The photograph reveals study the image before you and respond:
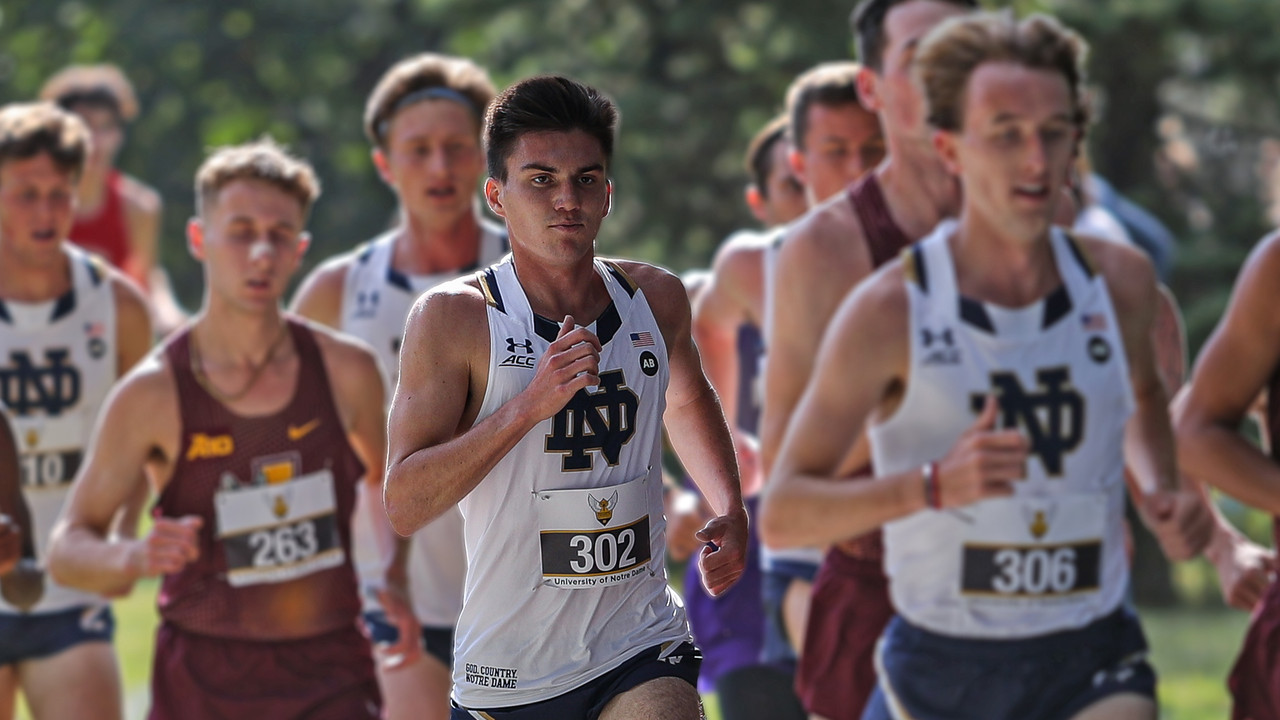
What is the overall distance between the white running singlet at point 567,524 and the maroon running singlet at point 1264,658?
2159 mm

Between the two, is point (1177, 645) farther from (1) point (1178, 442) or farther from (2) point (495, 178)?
(2) point (495, 178)

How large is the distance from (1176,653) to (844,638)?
8315 mm

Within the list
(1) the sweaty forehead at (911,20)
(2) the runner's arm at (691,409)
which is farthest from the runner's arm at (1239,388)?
(2) the runner's arm at (691,409)

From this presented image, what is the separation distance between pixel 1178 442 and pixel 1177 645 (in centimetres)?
871

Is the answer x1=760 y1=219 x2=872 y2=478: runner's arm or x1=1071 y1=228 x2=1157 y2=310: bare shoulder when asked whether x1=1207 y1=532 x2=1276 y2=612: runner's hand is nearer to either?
x1=1071 y1=228 x2=1157 y2=310: bare shoulder

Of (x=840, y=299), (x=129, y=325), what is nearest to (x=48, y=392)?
(x=129, y=325)

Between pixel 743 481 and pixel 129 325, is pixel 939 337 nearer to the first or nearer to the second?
pixel 743 481

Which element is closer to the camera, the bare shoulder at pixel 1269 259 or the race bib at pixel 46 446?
the bare shoulder at pixel 1269 259

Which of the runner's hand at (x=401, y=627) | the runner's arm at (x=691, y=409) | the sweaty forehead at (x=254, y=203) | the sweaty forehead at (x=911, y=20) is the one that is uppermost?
the sweaty forehead at (x=911, y=20)

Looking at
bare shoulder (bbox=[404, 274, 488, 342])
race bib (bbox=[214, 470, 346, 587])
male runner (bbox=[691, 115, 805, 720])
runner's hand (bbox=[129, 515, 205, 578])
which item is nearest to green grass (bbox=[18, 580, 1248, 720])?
male runner (bbox=[691, 115, 805, 720])

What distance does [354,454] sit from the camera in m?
6.09

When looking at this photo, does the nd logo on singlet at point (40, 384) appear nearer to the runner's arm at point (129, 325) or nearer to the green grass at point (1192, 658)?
the runner's arm at point (129, 325)

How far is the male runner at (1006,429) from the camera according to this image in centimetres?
501

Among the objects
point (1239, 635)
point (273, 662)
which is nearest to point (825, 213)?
point (273, 662)
